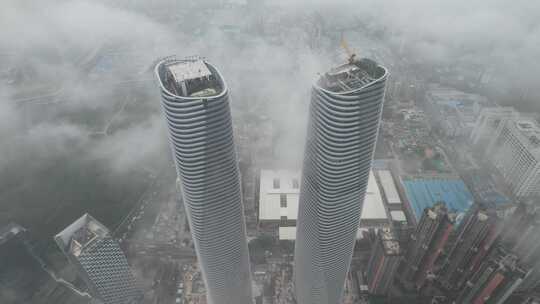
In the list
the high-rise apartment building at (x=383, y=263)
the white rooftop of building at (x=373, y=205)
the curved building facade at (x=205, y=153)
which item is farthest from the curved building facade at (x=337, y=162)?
the white rooftop of building at (x=373, y=205)

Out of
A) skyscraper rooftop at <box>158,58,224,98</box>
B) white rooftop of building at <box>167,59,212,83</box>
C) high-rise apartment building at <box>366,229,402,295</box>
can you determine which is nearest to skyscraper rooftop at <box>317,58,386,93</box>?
skyscraper rooftop at <box>158,58,224,98</box>

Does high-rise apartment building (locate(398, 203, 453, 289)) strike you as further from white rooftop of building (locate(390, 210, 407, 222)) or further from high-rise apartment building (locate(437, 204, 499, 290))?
white rooftop of building (locate(390, 210, 407, 222))

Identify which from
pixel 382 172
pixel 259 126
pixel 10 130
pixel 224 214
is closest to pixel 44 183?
pixel 10 130

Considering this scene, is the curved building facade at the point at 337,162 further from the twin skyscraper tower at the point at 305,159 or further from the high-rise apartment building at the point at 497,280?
the high-rise apartment building at the point at 497,280

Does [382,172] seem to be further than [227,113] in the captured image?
Yes

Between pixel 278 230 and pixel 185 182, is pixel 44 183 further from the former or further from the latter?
pixel 185 182
